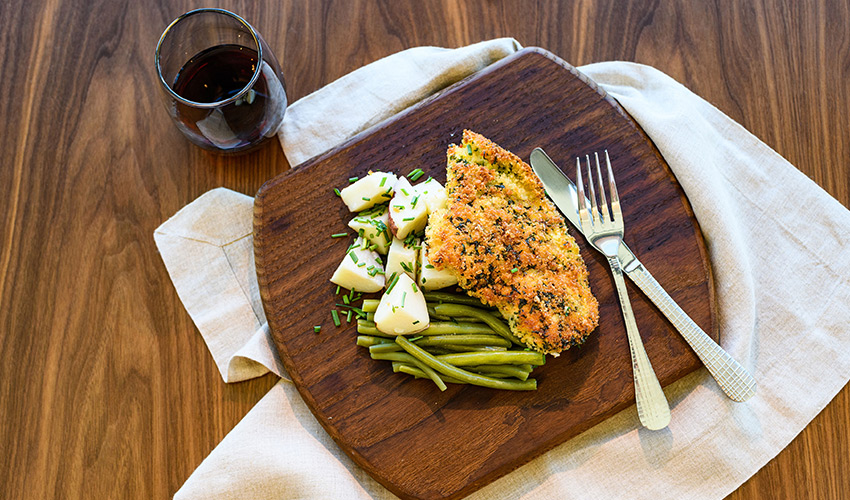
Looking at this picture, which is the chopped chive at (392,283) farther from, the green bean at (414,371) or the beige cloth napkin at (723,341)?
the beige cloth napkin at (723,341)

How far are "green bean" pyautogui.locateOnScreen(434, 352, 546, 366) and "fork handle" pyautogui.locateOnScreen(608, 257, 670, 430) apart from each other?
0.36 meters

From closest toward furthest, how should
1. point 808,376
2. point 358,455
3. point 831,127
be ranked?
point 358,455, point 808,376, point 831,127

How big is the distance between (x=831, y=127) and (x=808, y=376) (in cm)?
108

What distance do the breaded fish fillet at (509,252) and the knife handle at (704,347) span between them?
0.24m

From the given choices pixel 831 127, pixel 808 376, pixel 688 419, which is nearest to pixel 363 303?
pixel 688 419

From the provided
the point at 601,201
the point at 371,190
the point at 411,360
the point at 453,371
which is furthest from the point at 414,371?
the point at 601,201

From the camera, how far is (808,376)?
2537 millimetres

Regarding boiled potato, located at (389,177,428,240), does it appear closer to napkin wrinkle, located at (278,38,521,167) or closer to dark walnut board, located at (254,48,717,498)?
dark walnut board, located at (254,48,717,498)

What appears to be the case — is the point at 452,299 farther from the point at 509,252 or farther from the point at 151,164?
the point at 151,164

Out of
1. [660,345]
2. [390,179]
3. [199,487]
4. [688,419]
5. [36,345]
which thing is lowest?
[199,487]

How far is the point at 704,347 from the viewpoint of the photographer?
239 centimetres

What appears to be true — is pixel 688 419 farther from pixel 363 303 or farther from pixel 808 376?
pixel 363 303

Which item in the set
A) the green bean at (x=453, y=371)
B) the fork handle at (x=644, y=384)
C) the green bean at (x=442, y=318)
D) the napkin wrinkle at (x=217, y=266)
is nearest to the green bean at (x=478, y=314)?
the green bean at (x=442, y=318)

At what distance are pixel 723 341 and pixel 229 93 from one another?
2.14 meters
